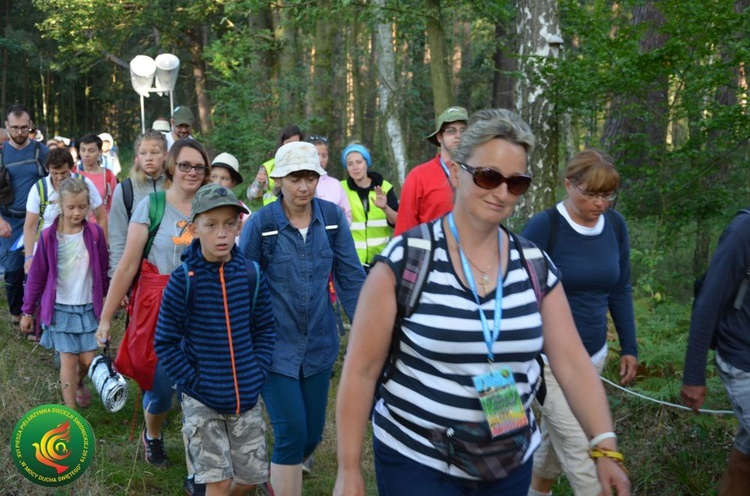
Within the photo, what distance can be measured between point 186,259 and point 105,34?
26719 mm

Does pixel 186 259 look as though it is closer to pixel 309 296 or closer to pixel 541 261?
pixel 309 296

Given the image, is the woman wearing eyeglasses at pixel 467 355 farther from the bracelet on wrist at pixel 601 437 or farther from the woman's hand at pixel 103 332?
the woman's hand at pixel 103 332

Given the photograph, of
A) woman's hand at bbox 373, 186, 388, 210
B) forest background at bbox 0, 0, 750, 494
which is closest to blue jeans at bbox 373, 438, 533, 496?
forest background at bbox 0, 0, 750, 494

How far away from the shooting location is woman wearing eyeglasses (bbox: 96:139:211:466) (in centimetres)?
538

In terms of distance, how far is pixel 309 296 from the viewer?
4906mm

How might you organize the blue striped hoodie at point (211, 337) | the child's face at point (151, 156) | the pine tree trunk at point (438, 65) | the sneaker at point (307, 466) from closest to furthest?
the blue striped hoodie at point (211, 337), the sneaker at point (307, 466), the child's face at point (151, 156), the pine tree trunk at point (438, 65)

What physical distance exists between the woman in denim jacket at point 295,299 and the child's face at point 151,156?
6.57 ft

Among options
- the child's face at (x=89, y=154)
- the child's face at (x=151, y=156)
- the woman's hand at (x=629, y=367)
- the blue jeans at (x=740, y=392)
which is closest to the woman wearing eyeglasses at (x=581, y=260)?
the woman's hand at (x=629, y=367)

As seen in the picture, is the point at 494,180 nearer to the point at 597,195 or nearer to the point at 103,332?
the point at 597,195

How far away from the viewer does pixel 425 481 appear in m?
2.85

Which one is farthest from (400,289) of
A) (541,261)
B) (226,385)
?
(226,385)

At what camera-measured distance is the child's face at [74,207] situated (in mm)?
6875

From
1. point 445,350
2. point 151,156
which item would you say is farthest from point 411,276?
point 151,156

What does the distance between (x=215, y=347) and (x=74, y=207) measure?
3073 mm
